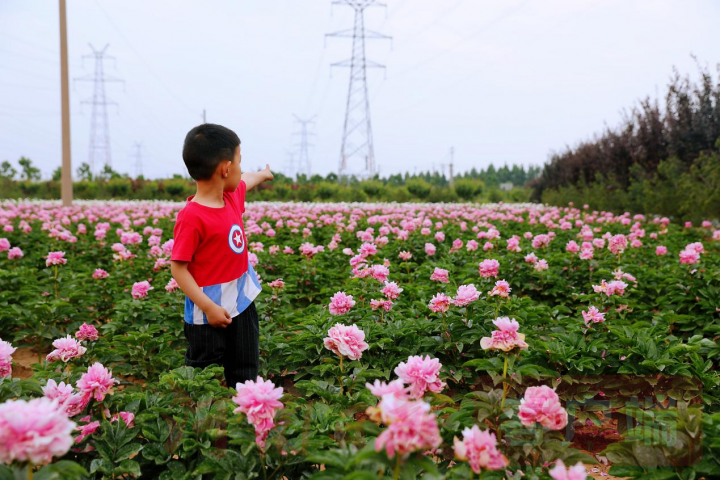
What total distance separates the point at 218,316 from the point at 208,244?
375 mm

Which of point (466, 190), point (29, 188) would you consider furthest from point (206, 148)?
point (29, 188)

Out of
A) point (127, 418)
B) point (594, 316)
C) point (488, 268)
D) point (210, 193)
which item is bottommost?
point (127, 418)

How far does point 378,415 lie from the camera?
3.57ft

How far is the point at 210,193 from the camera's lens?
252 centimetres

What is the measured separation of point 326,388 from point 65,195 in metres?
12.7

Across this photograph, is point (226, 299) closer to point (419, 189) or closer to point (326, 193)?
point (326, 193)

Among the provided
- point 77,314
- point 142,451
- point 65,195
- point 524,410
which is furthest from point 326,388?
point 65,195

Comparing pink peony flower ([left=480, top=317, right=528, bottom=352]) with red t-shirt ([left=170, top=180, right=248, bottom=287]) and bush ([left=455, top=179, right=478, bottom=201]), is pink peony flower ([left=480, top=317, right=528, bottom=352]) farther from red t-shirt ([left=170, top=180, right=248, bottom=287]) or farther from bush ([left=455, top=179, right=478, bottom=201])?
bush ([left=455, top=179, right=478, bottom=201])

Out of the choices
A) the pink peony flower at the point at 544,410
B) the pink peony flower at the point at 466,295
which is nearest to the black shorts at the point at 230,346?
the pink peony flower at the point at 466,295

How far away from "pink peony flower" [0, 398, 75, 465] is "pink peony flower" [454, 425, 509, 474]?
881 millimetres

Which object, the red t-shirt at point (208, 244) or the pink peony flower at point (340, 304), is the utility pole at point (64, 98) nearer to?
the red t-shirt at point (208, 244)

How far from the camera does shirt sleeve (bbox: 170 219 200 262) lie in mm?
2350

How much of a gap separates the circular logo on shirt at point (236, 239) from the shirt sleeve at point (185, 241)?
18 centimetres

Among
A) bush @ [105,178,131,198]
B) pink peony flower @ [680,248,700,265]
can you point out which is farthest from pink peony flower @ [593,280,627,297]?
bush @ [105,178,131,198]
